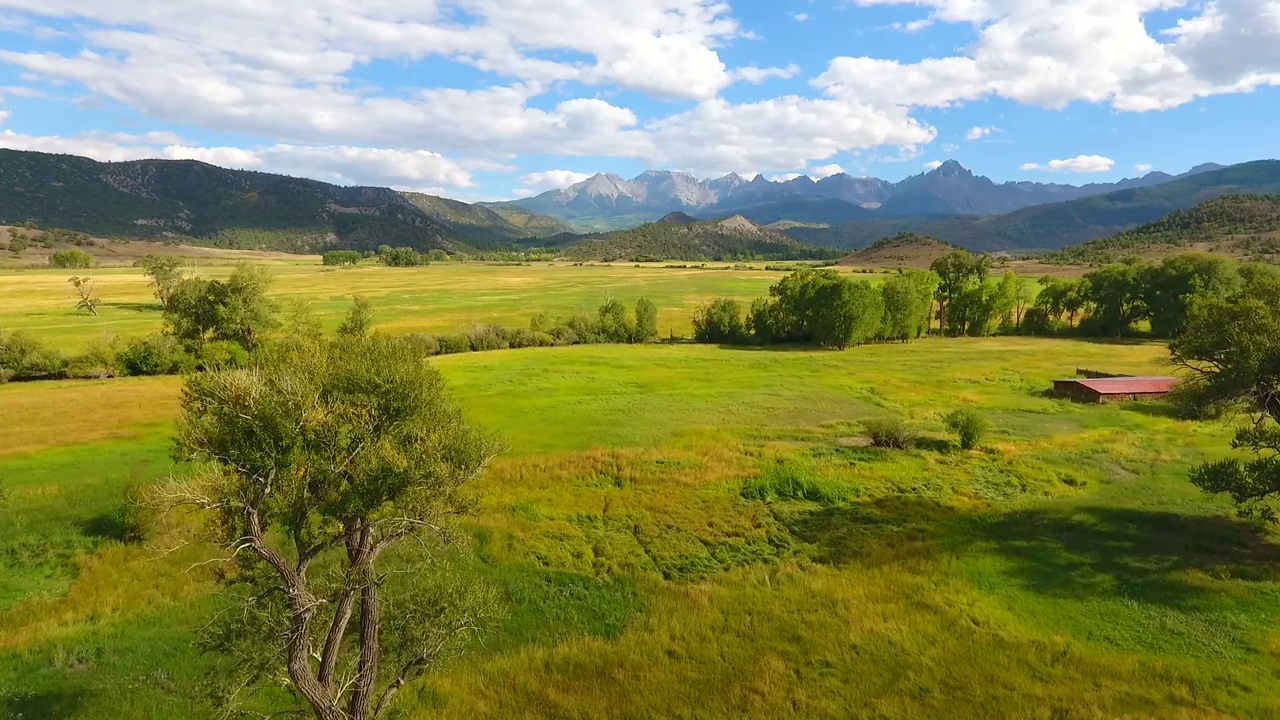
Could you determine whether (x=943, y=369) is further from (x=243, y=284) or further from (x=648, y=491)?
(x=243, y=284)

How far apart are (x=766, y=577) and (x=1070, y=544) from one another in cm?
1464

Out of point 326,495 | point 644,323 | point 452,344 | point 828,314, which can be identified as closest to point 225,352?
point 452,344

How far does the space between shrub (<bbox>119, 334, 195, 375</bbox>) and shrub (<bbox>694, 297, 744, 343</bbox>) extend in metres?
73.1

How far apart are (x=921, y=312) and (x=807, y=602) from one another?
9706 cm

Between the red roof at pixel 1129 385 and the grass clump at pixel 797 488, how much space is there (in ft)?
127

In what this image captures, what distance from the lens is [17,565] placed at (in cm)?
2744

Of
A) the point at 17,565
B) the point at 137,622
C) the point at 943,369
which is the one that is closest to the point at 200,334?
the point at 17,565

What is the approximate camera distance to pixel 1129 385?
61.9 m

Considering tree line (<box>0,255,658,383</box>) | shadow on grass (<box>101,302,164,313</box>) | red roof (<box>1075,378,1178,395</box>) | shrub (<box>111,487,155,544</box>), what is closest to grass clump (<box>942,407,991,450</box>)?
red roof (<box>1075,378,1178,395</box>)

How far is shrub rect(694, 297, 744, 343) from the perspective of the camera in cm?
10894

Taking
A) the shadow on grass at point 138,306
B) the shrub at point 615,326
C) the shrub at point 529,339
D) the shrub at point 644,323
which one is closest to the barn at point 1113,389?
the shrub at point 644,323

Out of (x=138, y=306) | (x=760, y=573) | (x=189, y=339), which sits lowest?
(x=760, y=573)

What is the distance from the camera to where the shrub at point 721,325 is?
10894cm

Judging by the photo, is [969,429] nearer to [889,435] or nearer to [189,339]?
[889,435]
